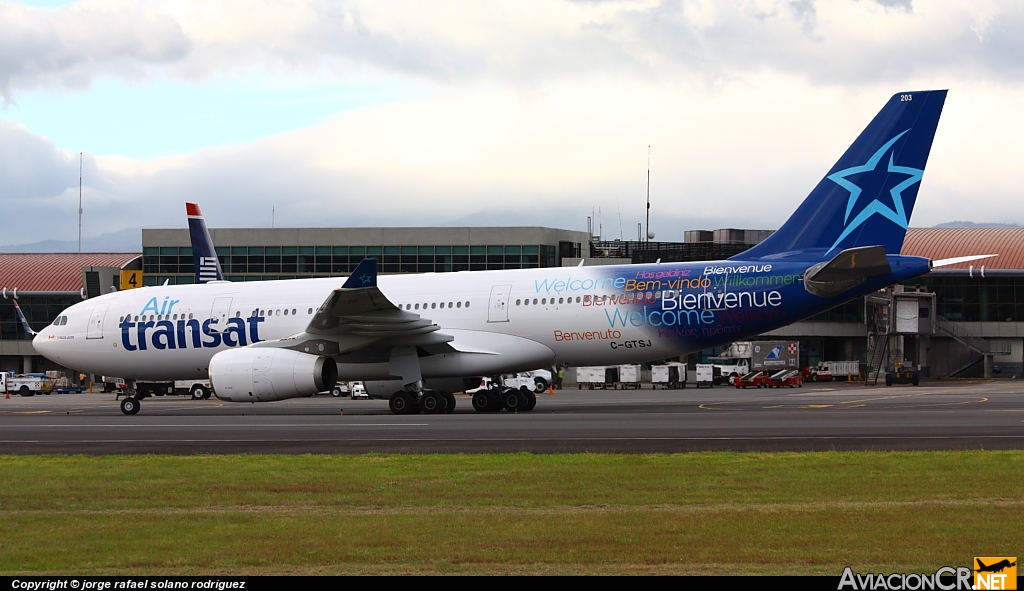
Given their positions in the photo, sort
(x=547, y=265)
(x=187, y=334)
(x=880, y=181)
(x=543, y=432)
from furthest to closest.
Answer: (x=547, y=265) → (x=187, y=334) → (x=880, y=181) → (x=543, y=432)

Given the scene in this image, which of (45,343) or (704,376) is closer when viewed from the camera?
(45,343)

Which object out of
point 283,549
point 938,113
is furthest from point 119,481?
point 938,113

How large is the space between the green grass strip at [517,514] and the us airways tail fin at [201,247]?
35.3 metres

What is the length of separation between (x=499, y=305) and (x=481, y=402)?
2.65 metres

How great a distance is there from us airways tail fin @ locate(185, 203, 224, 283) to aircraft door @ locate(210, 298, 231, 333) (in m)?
18.9

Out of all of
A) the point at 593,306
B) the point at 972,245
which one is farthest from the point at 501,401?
the point at 972,245

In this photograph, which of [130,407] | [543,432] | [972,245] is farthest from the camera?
[972,245]

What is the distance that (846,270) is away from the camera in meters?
25.3

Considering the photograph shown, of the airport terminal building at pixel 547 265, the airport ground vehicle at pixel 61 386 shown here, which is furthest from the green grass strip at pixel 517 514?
the airport terminal building at pixel 547 265

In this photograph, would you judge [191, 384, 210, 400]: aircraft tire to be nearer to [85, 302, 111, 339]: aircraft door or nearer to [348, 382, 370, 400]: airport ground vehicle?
[348, 382, 370, 400]: airport ground vehicle

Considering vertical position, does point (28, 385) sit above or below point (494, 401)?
below

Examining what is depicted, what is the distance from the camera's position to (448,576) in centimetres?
756

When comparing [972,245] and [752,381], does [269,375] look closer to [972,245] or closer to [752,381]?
[752,381]

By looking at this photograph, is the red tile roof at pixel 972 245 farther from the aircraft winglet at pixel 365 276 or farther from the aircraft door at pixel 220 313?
the aircraft winglet at pixel 365 276
